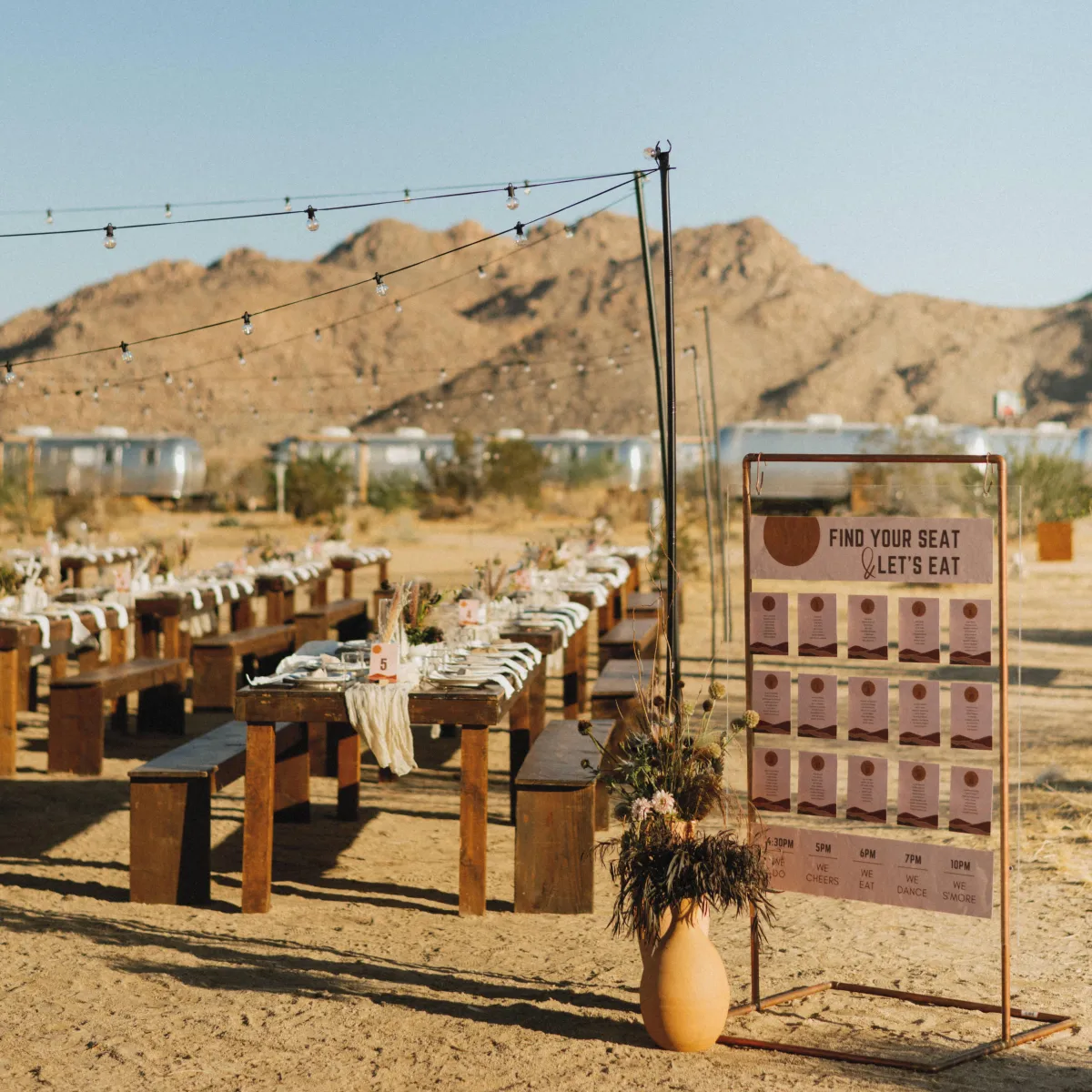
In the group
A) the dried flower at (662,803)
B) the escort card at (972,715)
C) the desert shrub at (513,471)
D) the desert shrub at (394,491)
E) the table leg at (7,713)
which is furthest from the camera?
the desert shrub at (394,491)

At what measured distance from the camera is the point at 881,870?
13.4 ft

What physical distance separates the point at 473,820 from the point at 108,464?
29479 millimetres

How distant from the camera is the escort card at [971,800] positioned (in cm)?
388

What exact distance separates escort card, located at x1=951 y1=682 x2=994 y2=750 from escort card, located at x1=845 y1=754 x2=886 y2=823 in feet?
0.74

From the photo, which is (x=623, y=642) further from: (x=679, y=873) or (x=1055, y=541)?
(x=1055, y=541)

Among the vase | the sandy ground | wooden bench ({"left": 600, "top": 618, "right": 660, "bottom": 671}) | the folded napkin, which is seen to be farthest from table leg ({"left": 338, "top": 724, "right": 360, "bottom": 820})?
the vase

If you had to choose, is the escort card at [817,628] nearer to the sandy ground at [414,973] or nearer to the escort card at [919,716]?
the escort card at [919,716]

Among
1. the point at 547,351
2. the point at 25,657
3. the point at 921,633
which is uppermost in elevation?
the point at 547,351

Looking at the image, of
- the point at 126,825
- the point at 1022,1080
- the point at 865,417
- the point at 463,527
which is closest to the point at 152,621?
the point at 126,825

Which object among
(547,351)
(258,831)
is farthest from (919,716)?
(547,351)

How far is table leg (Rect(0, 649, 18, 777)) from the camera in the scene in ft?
24.0

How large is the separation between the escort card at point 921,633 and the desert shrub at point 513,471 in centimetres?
2875

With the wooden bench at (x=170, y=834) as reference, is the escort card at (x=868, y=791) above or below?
above

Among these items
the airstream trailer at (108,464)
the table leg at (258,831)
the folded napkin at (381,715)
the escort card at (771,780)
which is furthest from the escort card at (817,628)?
the airstream trailer at (108,464)
